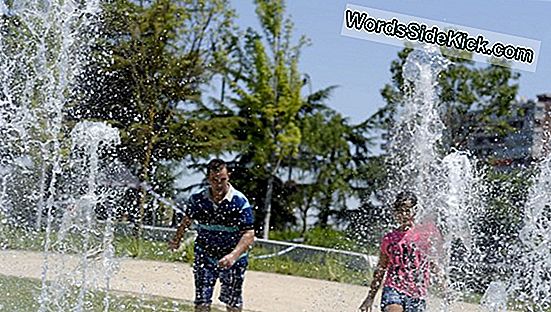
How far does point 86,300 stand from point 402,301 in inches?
86.8

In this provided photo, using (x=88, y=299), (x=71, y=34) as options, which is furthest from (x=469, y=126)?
(x=88, y=299)

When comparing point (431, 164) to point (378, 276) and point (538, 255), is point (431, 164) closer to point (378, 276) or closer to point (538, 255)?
point (538, 255)

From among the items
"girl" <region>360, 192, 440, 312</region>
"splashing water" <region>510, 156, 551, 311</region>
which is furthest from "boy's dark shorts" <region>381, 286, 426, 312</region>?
"splashing water" <region>510, 156, 551, 311</region>

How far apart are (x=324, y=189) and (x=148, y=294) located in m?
5.81

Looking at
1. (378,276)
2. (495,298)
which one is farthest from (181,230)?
(495,298)

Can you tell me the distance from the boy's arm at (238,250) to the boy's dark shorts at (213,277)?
106 millimetres

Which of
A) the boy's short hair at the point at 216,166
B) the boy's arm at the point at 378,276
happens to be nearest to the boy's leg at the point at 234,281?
the boy's short hair at the point at 216,166

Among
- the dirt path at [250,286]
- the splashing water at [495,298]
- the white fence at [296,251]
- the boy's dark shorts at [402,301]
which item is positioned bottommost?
the dirt path at [250,286]

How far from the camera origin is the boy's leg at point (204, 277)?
3352mm

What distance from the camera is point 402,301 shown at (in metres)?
2.88

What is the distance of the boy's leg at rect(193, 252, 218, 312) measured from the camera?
132 inches

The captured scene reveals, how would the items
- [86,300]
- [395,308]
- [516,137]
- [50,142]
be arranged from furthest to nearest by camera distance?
[516,137]
[50,142]
[86,300]
[395,308]

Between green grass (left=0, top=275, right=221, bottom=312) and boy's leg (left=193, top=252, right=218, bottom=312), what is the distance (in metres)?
0.97

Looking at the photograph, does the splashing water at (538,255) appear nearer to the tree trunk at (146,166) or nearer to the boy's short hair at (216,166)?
the boy's short hair at (216,166)
